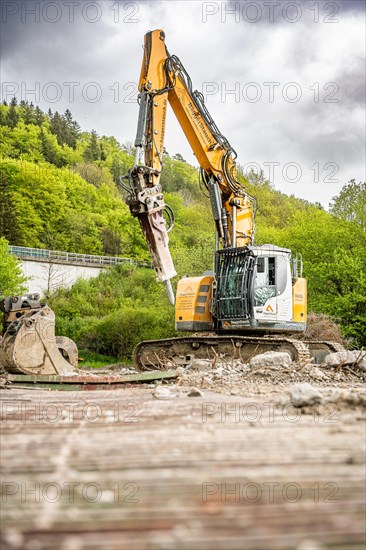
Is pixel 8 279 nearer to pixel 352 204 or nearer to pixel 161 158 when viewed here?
pixel 352 204

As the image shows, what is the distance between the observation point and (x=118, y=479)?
2184mm

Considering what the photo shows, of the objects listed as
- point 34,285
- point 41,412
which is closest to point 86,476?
point 41,412

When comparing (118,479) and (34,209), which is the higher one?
(34,209)

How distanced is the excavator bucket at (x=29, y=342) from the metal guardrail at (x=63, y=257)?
35983 mm

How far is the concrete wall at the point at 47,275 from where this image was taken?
4562 cm

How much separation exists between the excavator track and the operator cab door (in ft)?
1.71

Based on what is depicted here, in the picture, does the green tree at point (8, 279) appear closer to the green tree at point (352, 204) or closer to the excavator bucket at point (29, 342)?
the green tree at point (352, 204)

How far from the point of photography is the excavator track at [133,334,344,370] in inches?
510

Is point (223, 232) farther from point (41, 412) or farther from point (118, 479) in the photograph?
point (118, 479)

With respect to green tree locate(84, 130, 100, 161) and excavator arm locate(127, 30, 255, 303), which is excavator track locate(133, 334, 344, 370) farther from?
green tree locate(84, 130, 100, 161)

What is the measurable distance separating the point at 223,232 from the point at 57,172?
55.0m

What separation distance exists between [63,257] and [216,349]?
36475 mm

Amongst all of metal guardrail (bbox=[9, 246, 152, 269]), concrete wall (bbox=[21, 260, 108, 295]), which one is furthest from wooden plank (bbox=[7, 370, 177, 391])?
metal guardrail (bbox=[9, 246, 152, 269])

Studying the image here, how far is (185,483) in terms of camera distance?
2139mm
